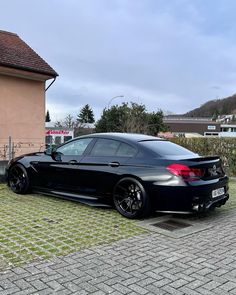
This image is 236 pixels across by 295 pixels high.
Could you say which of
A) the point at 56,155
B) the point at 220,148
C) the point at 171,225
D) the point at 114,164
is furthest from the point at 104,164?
the point at 220,148

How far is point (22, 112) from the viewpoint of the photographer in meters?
14.1

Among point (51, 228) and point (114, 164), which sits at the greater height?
point (114, 164)

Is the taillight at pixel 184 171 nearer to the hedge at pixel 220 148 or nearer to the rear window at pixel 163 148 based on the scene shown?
the rear window at pixel 163 148

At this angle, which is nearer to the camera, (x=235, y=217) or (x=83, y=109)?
(x=235, y=217)

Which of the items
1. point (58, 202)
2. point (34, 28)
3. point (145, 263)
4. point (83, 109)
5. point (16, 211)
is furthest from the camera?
point (83, 109)

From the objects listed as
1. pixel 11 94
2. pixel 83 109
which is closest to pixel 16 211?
pixel 11 94

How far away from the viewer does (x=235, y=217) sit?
6.30 metres

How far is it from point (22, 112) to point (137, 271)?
1162 centimetres

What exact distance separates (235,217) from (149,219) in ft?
5.62

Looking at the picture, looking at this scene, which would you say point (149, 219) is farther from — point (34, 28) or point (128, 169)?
point (34, 28)

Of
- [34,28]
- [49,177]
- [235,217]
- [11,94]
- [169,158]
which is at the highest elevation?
[34,28]

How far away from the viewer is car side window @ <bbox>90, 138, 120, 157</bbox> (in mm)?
6422

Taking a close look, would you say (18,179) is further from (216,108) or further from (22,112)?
(216,108)

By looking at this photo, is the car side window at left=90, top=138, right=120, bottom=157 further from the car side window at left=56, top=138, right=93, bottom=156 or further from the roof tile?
the roof tile
